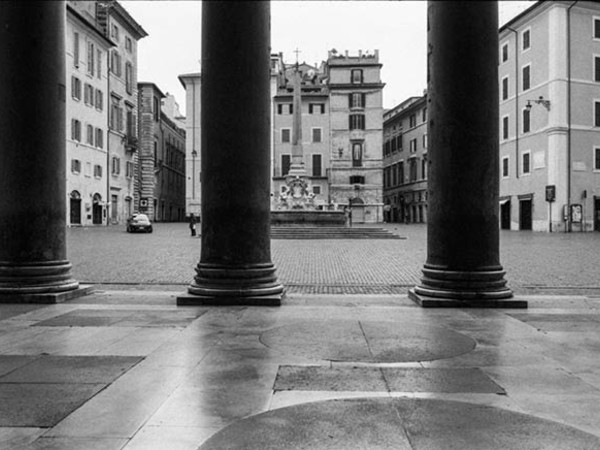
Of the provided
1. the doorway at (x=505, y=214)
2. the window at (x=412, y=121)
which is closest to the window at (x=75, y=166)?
the doorway at (x=505, y=214)

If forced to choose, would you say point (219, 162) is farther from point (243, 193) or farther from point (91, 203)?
point (91, 203)

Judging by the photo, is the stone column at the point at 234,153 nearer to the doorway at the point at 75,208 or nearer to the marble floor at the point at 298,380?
the marble floor at the point at 298,380

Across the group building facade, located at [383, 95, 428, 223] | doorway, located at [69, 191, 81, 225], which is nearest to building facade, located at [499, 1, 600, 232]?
building facade, located at [383, 95, 428, 223]

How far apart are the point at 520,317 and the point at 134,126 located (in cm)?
5637

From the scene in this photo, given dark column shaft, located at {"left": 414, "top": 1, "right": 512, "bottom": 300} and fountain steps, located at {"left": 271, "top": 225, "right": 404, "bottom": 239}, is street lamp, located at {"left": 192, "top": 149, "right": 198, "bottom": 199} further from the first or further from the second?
dark column shaft, located at {"left": 414, "top": 1, "right": 512, "bottom": 300}

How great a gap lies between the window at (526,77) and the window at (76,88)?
3277 centimetres

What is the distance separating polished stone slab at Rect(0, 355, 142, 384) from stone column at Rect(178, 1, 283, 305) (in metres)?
2.97

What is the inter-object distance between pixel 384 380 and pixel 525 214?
4278 cm

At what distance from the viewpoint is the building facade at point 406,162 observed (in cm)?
6806

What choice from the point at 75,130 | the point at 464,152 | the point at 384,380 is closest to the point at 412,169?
the point at 75,130

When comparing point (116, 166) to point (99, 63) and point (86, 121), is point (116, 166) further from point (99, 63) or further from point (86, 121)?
point (99, 63)

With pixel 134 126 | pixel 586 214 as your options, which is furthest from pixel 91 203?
pixel 586 214

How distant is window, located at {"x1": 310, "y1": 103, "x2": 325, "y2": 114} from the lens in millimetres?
70625

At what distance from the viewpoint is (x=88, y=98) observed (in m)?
47.7
